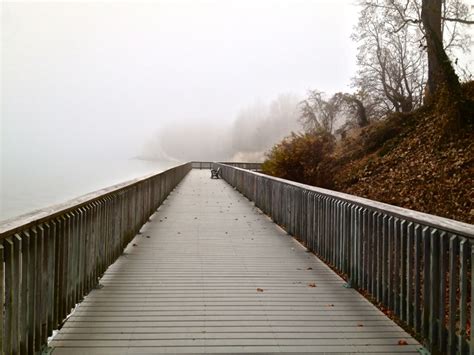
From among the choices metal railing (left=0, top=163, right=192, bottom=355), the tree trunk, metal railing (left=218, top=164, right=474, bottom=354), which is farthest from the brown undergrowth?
metal railing (left=0, top=163, right=192, bottom=355)

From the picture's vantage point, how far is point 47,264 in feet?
12.1

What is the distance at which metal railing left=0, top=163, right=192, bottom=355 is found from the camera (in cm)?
301

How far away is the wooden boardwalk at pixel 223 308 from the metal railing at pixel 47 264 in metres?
0.27

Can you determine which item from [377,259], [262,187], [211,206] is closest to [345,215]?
[377,259]

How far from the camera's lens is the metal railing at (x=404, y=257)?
3.35 meters

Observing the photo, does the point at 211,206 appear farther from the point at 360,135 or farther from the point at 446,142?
the point at 360,135

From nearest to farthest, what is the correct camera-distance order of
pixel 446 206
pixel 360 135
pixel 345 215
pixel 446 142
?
pixel 345 215 < pixel 446 206 < pixel 446 142 < pixel 360 135

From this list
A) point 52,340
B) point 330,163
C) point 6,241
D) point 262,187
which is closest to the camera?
point 6,241

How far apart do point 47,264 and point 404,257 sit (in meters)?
3.15

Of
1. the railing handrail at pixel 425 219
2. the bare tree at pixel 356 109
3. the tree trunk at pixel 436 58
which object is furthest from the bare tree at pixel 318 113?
the railing handrail at pixel 425 219

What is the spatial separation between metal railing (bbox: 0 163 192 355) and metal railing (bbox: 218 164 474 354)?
3.05 m

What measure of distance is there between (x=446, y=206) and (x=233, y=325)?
8654 mm

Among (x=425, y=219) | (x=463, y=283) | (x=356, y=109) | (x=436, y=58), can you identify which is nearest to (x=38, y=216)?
(x=425, y=219)

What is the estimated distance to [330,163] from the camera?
67.1 ft
